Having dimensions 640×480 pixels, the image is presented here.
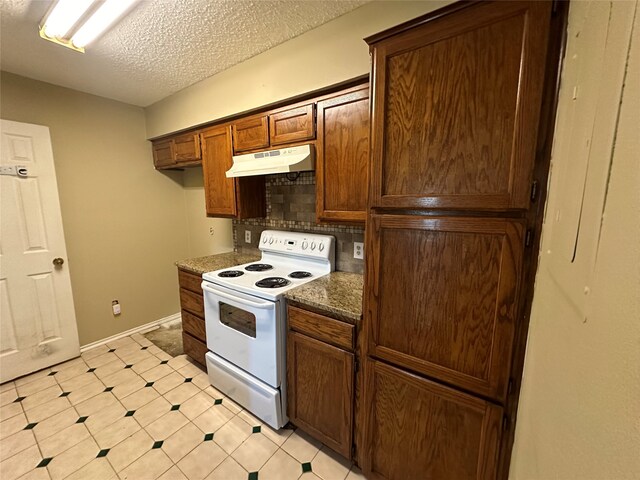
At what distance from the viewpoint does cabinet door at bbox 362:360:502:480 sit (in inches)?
39.3

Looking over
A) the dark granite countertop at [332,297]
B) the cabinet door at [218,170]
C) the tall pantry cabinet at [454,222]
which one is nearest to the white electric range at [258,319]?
the dark granite countertop at [332,297]

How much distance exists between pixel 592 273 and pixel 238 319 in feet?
5.69

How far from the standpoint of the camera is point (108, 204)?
265 cm

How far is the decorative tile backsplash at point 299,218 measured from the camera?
6.33 feet

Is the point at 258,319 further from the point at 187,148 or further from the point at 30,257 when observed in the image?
the point at 30,257

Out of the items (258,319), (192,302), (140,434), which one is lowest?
(140,434)

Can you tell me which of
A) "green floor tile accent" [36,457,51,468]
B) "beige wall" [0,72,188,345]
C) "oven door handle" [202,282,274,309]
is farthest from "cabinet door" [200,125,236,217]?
"green floor tile accent" [36,457,51,468]

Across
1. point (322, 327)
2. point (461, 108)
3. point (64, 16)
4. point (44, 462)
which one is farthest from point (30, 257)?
point (461, 108)

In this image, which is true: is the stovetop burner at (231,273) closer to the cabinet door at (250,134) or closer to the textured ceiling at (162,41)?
the cabinet door at (250,134)

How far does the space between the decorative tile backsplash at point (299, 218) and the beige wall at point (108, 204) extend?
1276 millimetres

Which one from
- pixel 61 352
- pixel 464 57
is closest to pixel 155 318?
pixel 61 352

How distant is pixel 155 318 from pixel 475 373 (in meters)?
3.34

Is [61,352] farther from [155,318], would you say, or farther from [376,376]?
[376,376]

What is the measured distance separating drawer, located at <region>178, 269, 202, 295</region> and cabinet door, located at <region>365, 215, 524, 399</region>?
1.56m
